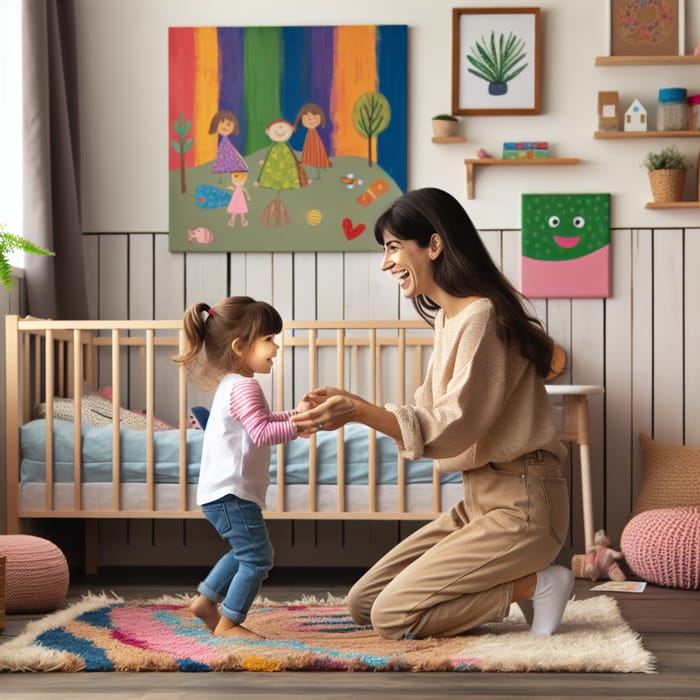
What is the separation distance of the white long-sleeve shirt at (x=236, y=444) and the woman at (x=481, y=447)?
18 centimetres

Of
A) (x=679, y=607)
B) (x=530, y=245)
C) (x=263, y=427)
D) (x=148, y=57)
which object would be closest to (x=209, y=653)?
(x=263, y=427)

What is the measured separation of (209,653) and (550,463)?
2.65ft

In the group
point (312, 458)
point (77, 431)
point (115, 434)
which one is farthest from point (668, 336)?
point (77, 431)

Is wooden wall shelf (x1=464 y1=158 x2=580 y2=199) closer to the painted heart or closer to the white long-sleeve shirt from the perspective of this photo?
the painted heart

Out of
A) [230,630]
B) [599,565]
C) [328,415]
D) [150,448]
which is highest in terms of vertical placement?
[328,415]

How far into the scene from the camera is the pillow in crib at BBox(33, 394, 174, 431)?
324 cm

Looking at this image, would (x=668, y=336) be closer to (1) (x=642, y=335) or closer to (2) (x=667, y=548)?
(1) (x=642, y=335)

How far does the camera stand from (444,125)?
3.60 m

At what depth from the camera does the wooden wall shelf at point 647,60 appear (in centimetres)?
358

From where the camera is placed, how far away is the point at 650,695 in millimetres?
1817

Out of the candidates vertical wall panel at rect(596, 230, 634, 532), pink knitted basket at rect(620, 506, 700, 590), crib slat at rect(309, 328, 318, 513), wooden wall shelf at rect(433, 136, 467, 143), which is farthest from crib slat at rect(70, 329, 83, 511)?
vertical wall panel at rect(596, 230, 634, 532)

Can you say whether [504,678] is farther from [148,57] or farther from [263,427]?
[148,57]

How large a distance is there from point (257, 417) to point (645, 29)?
7.29 feet

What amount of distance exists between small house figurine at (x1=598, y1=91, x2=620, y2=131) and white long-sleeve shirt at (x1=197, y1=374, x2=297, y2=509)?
6.21 ft
